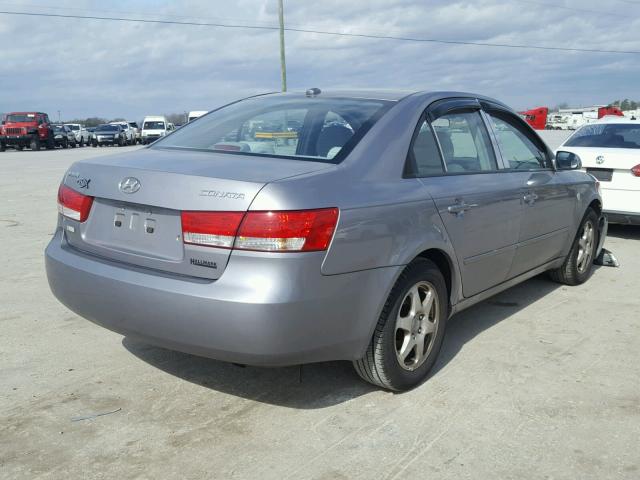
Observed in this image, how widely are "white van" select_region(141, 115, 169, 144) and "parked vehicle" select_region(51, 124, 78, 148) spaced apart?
635 cm

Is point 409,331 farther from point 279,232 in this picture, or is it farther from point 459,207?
point 279,232

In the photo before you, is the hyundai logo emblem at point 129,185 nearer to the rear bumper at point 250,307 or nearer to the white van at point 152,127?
the rear bumper at point 250,307

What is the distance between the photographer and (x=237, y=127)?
4.04 metres

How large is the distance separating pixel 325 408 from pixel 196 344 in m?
0.83

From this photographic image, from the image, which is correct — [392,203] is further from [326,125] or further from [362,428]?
[362,428]

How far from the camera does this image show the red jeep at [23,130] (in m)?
36.6

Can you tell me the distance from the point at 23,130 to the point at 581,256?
36.2 m

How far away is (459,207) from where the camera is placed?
3879 millimetres

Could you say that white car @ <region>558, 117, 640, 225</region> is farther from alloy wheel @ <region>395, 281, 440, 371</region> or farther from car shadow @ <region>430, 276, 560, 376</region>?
alloy wheel @ <region>395, 281, 440, 371</region>

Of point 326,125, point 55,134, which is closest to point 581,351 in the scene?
point 326,125

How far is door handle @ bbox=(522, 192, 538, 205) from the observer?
464 centimetres

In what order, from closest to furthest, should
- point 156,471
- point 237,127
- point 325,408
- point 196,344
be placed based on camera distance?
point 156,471 < point 196,344 < point 325,408 < point 237,127

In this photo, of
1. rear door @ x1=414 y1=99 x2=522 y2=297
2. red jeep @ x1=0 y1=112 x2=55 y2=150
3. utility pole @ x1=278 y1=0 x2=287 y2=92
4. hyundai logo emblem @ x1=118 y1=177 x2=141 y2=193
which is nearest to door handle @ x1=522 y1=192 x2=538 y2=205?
rear door @ x1=414 y1=99 x2=522 y2=297

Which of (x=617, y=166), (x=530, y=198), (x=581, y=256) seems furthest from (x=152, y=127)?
(x=530, y=198)
